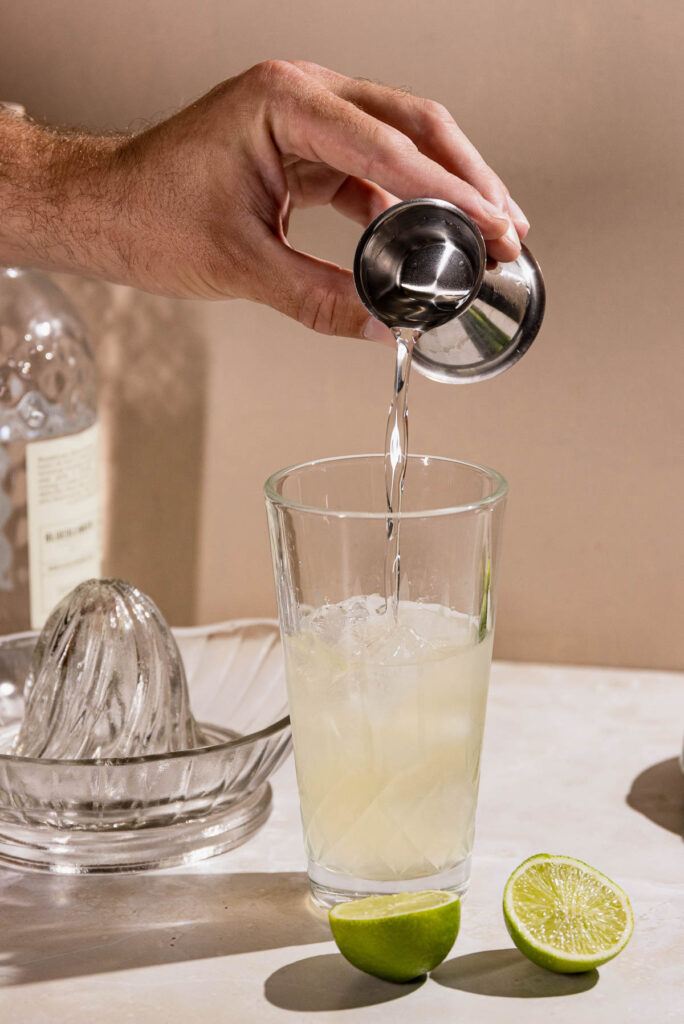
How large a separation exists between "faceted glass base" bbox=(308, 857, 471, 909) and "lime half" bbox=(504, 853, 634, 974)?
0.04 meters

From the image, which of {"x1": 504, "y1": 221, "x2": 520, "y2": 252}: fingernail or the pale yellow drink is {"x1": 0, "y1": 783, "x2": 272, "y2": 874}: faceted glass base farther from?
{"x1": 504, "y1": 221, "x2": 520, "y2": 252}: fingernail

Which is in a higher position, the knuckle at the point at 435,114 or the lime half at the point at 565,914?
the knuckle at the point at 435,114

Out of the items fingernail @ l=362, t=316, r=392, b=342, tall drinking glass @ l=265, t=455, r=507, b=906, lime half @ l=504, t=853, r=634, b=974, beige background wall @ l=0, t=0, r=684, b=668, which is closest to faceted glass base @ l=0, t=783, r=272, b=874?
tall drinking glass @ l=265, t=455, r=507, b=906

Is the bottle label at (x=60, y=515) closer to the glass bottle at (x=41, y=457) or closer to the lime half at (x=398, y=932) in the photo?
the glass bottle at (x=41, y=457)

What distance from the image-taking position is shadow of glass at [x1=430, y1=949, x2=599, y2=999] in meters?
0.65

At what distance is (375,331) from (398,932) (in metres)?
0.38

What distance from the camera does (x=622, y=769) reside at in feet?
3.06

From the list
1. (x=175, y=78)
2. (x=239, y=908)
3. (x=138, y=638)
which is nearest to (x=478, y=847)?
(x=239, y=908)

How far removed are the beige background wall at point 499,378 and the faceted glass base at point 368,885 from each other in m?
0.49

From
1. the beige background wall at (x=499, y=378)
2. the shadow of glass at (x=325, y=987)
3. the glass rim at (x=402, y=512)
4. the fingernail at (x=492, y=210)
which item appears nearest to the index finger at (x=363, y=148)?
the fingernail at (x=492, y=210)

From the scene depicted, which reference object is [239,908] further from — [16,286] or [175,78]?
[175,78]

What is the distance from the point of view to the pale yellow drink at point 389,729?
66 cm

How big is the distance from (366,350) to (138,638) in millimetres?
391

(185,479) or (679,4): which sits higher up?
(679,4)
